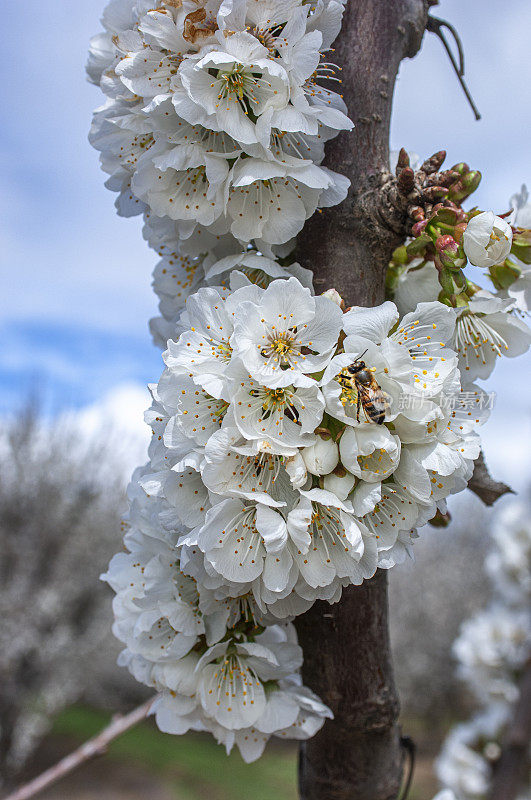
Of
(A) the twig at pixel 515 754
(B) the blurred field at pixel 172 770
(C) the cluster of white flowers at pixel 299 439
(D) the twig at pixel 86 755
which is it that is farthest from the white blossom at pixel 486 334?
(B) the blurred field at pixel 172 770

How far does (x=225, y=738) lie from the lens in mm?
1021

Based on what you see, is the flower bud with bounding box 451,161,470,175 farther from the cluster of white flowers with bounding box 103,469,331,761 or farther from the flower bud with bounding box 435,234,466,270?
the cluster of white flowers with bounding box 103,469,331,761

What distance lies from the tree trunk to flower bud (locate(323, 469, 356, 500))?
0.31 m

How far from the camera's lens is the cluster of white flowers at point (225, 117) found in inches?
33.8

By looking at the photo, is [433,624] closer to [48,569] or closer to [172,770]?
[172,770]

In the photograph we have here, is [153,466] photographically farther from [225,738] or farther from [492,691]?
[492,691]

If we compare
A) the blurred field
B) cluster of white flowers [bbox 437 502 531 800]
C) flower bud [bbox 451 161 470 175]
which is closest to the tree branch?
flower bud [bbox 451 161 470 175]

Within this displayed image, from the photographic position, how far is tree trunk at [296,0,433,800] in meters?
1.00

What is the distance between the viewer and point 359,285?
0.99m

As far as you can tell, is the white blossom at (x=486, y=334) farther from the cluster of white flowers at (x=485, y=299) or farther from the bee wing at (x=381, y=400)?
the bee wing at (x=381, y=400)

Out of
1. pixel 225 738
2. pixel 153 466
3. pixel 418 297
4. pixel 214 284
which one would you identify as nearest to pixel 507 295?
pixel 418 297

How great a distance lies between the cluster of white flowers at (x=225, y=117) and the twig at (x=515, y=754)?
2.66 meters

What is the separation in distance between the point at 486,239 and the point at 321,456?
1.25 feet

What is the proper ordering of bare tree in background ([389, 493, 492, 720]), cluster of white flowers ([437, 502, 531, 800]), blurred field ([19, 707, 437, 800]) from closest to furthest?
cluster of white flowers ([437, 502, 531, 800])
blurred field ([19, 707, 437, 800])
bare tree in background ([389, 493, 492, 720])
